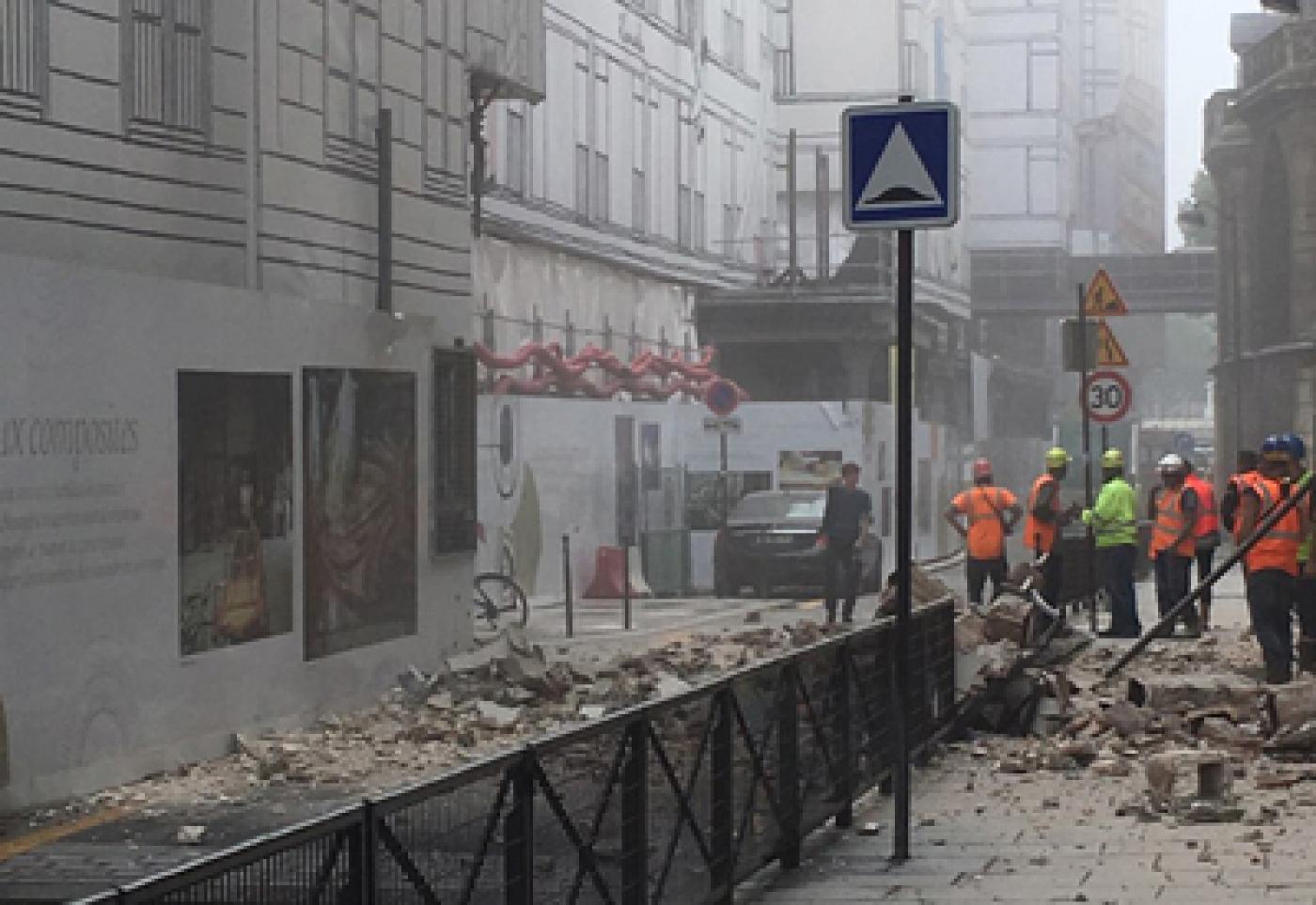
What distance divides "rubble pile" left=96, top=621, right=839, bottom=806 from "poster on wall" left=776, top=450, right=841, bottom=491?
10853 millimetres

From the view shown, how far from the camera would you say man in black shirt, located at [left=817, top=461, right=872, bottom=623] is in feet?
91.9

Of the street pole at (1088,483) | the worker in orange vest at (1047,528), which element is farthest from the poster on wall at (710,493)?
the worker in orange vest at (1047,528)

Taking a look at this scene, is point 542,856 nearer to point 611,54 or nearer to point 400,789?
point 400,789

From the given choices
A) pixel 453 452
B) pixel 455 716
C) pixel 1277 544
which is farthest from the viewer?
pixel 453 452

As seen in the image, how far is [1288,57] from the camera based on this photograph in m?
50.0

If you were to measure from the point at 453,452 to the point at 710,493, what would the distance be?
12.7 meters

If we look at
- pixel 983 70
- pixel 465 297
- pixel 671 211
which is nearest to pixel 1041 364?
pixel 983 70

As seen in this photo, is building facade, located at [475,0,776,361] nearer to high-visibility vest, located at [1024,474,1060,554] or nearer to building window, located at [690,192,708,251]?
building window, located at [690,192,708,251]

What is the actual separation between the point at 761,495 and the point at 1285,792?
21.0 meters

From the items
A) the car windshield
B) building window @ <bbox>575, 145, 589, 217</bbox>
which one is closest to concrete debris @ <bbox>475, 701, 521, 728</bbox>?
building window @ <bbox>575, 145, 589, 217</bbox>

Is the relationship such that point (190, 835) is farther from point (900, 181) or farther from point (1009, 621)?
point (1009, 621)

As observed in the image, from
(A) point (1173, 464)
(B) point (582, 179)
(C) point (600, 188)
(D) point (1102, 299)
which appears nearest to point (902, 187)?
(A) point (1173, 464)

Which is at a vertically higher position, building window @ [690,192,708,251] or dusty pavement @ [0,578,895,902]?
building window @ [690,192,708,251]

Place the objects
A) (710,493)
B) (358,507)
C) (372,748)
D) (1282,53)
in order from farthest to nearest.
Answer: (1282,53) → (710,493) → (358,507) → (372,748)
